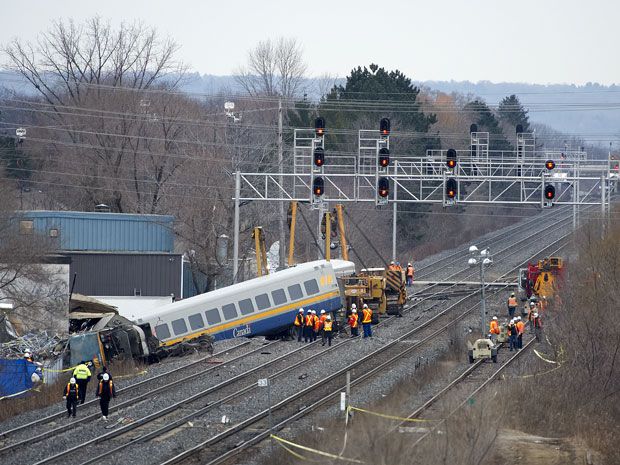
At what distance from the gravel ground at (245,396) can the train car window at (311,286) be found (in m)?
2.12

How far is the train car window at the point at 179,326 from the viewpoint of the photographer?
3591cm

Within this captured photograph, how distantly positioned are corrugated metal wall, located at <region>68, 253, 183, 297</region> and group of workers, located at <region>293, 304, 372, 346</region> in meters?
9.82

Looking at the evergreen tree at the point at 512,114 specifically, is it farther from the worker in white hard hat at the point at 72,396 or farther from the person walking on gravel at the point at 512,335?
the worker in white hard hat at the point at 72,396

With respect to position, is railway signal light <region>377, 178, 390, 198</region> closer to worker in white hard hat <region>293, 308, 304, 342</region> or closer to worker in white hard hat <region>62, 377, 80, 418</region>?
worker in white hard hat <region>293, 308, 304, 342</region>

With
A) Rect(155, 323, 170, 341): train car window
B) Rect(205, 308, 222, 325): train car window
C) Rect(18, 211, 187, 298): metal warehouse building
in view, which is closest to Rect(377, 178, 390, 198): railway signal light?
Rect(205, 308, 222, 325): train car window

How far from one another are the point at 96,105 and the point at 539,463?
50068mm

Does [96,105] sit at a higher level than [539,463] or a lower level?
higher

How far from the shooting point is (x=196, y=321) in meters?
36.2

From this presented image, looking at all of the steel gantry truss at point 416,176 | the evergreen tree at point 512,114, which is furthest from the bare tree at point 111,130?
the evergreen tree at point 512,114

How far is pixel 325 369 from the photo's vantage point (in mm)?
30656

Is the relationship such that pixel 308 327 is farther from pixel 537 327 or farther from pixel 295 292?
pixel 537 327

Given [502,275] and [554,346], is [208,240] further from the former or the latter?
[554,346]

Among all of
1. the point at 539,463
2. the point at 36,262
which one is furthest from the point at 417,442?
the point at 36,262

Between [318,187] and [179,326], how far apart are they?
7.06 meters
